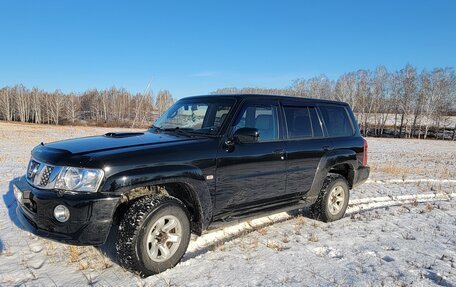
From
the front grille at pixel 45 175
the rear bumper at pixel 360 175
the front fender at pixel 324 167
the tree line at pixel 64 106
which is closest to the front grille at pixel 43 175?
the front grille at pixel 45 175

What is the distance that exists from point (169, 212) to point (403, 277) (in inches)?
104

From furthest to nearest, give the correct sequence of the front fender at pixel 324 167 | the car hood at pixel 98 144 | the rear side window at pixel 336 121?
1. the rear side window at pixel 336 121
2. the front fender at pixel 324 167
3. the car hood at pixel 98 144

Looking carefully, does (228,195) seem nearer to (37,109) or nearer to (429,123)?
(429,123)

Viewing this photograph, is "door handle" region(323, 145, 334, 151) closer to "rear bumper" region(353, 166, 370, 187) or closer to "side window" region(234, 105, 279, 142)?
"rear bumper" region(353, 166, 370, 187)

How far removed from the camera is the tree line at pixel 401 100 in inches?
2429

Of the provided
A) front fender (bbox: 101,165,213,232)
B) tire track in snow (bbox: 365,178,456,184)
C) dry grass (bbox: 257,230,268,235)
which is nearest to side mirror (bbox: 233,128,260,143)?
front fender (bbox: 101,165,213,232)

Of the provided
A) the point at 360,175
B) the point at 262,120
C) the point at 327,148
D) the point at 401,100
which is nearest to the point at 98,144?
the point at 262,120

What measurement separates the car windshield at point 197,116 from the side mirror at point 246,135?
27 cm

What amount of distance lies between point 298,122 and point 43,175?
362 cm

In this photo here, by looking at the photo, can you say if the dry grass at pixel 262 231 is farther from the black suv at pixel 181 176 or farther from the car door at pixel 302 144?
the car door at pixel 302 144

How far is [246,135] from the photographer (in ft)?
14.5

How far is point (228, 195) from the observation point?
449cm

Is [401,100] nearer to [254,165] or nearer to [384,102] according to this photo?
[384,102]

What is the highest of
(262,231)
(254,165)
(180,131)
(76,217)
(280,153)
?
(180,131)
